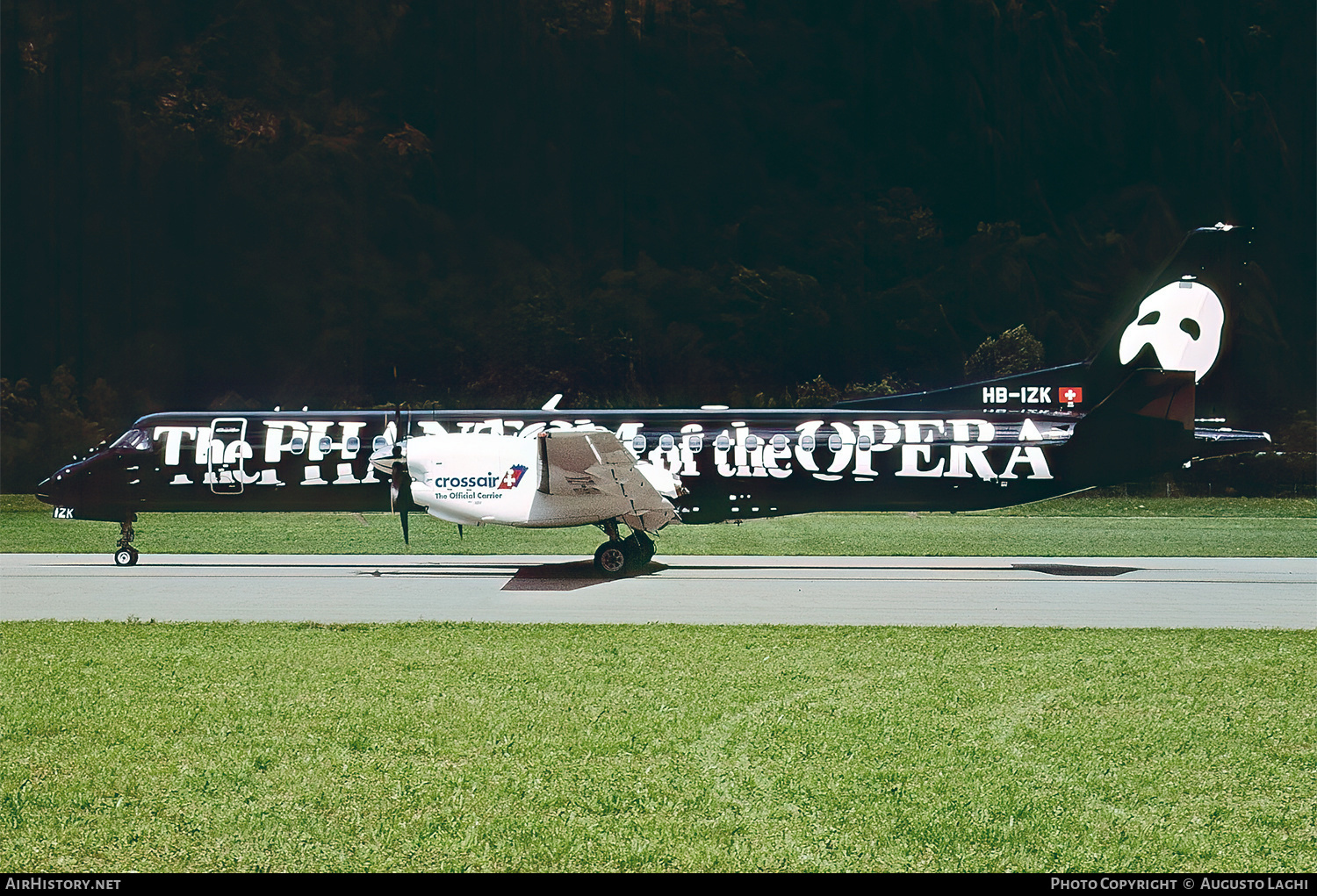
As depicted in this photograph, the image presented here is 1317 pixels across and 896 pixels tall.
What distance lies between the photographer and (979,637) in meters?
13.3

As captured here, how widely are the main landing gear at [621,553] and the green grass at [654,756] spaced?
28.5ft

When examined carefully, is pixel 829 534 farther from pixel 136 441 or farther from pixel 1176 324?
pixel 136 441

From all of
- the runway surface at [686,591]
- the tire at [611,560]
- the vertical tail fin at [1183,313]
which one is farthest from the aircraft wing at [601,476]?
the vertical tail fin at [1183,313]

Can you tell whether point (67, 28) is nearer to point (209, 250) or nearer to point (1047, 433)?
point (209, 250)

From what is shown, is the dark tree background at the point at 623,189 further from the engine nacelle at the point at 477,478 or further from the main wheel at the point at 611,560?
the engine nacelle at the point at 477,478

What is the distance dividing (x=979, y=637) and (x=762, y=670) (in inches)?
137

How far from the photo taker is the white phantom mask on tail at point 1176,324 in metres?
25.1

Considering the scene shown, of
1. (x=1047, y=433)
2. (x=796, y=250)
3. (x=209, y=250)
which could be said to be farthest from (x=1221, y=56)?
(x=209, y=250)

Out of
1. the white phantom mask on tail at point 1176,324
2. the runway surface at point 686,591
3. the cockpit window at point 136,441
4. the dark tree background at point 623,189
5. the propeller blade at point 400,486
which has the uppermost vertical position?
the dark tree background at point 623,189

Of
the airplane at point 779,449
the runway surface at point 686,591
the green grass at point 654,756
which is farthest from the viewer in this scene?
the airplane at point 779,449

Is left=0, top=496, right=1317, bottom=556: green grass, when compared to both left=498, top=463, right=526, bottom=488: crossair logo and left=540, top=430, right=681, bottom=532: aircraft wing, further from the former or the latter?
left=498, top=463, right=526, bottom=488: crossair logo

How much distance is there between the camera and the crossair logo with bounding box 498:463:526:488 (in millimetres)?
20391

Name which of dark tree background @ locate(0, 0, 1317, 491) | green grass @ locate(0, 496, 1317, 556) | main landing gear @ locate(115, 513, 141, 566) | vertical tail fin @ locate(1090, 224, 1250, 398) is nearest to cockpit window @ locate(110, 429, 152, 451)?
main landing gear @ locate(115, 513, 141, 566)

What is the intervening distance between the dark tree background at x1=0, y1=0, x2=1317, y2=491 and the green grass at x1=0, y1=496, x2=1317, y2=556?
13.5 metres
